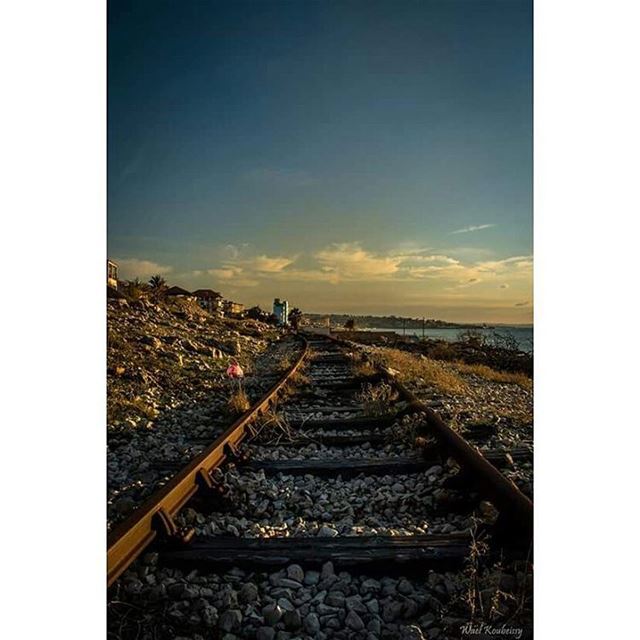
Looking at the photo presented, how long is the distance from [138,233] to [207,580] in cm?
104

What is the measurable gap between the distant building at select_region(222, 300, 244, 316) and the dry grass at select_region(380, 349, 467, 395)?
28.9 inches

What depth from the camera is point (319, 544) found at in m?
1.61

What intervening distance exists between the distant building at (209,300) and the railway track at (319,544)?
48cm

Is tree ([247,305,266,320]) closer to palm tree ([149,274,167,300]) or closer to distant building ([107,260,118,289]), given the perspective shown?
palm tree ([149,274,167,300])

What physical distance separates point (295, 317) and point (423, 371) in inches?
40.4

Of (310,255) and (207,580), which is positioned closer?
(207,580)

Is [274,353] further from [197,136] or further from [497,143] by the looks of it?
[497,143]

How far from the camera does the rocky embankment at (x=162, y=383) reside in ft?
7.07

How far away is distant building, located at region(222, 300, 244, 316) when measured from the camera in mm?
2094
